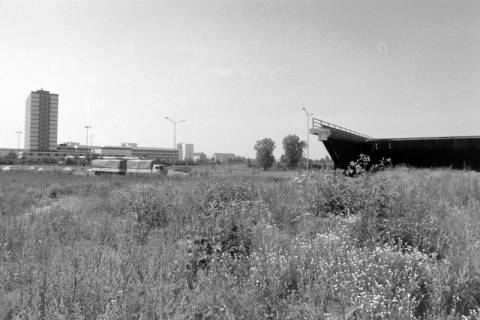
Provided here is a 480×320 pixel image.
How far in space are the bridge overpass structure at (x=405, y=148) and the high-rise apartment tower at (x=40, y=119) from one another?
484ft

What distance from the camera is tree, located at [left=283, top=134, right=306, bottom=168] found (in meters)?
107

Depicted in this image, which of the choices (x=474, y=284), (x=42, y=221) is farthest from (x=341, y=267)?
(x=42, y=221)

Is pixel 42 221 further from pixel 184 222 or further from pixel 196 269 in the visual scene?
pixel 196 269

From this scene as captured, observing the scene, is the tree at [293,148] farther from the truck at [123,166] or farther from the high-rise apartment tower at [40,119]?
the high-rise apartment tower at [40,119]

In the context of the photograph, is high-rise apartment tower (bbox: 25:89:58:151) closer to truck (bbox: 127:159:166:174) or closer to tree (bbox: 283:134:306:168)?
tree (bbox: 283:134:306:168)

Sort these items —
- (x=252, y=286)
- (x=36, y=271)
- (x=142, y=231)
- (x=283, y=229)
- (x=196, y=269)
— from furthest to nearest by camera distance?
1. (x=283, y=229)
2. (x=142, y=231)
3. (x=196, y=269)
4. (x=36, y=271)
5. (x=252, y=286)

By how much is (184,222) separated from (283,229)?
68.2 inches

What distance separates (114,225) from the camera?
6.07m

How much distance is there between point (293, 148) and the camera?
107 meters

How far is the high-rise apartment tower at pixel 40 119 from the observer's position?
147250mm

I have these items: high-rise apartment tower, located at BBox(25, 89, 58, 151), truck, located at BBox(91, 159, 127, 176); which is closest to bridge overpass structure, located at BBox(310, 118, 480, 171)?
truck, located at BBox(91, 159, 127, 176)

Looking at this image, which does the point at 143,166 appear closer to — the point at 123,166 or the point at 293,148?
the point at 123,166

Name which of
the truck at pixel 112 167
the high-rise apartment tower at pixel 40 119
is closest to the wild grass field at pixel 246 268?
the truck at pixel 112 167

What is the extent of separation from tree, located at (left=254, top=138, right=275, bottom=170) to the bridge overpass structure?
237 feet
